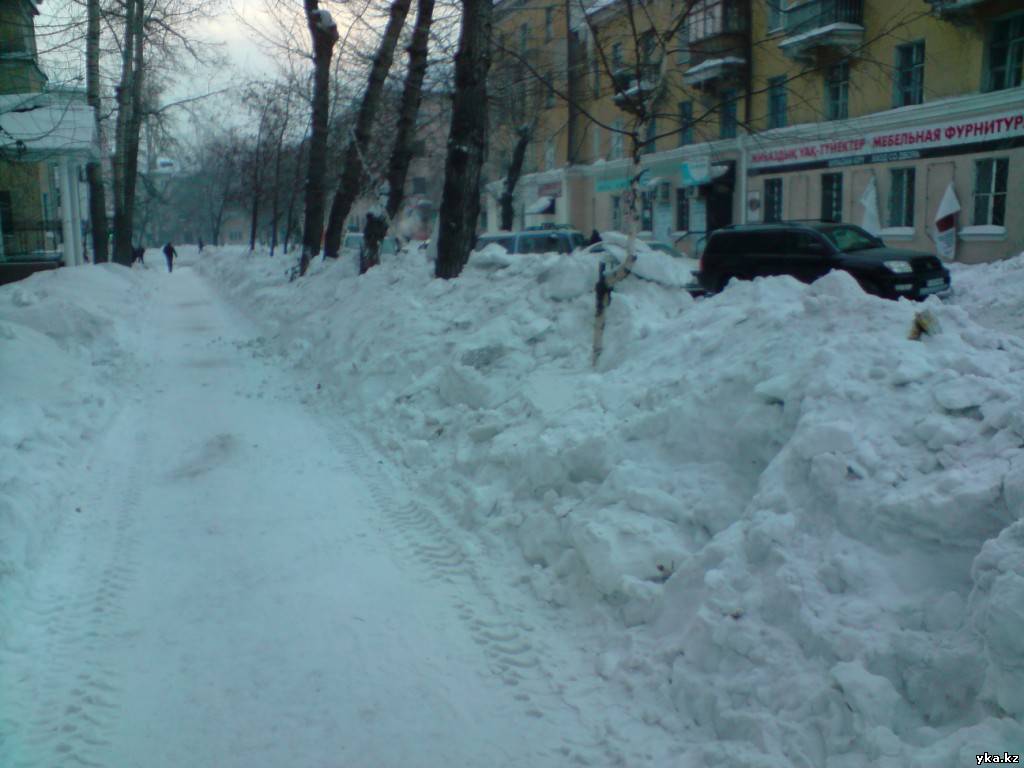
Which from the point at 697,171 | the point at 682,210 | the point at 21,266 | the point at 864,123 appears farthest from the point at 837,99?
the point at 21,266

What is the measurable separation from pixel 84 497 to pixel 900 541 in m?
5.81

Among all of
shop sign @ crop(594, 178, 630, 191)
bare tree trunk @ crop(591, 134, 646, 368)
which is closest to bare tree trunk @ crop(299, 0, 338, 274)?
bare tree trunk @ crop(591, 134, 646, 368)

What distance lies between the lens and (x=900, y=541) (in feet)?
13.3

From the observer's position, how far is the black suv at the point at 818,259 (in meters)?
14.9

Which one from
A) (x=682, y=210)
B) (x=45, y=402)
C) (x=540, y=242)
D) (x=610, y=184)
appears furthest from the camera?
(x=610, y=184)

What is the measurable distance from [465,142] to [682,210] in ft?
86.1

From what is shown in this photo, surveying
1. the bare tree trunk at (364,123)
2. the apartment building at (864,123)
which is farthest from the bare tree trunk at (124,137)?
the apartment building at (864,123)

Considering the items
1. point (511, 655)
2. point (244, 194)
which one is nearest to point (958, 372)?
point (511, 655)

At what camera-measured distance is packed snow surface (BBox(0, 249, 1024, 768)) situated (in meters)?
3.57

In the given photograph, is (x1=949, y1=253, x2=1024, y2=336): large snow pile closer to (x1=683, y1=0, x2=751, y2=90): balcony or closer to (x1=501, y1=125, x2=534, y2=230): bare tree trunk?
(x1=683, y1=0, x2=751, y2=90): balcony

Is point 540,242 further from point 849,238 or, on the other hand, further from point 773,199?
point 773,199

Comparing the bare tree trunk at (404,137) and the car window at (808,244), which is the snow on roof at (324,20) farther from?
the car window at (808,244)

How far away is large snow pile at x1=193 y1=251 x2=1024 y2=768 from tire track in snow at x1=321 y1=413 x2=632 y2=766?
26 cm

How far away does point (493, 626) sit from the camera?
488 centimetres
